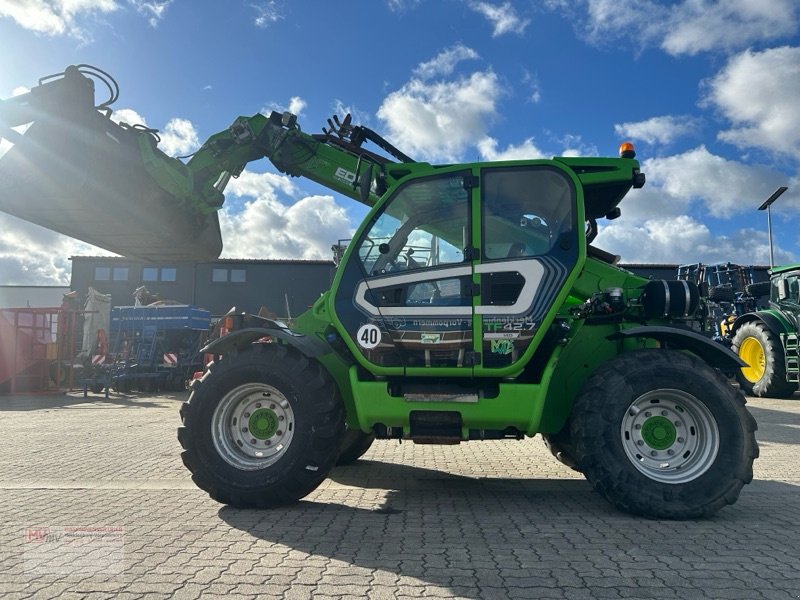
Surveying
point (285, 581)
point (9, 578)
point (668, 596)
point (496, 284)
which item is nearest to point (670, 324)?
point (496, 284)

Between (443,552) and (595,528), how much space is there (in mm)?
1164

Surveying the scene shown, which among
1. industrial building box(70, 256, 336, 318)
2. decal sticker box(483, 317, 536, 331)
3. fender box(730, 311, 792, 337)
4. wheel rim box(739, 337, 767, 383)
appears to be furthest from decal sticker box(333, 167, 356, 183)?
industrial building box(70, 256, 336, 318)

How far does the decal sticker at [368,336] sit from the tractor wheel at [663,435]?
5.21 feet

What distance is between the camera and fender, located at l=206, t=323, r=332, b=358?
180 inches

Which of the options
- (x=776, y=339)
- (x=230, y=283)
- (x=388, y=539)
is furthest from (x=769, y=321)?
(x=230, y=283)

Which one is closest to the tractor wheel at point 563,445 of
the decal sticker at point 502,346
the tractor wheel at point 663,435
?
the tractor wheel at point 663,435

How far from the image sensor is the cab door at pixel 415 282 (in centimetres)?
446

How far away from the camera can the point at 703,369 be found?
14.1 ft

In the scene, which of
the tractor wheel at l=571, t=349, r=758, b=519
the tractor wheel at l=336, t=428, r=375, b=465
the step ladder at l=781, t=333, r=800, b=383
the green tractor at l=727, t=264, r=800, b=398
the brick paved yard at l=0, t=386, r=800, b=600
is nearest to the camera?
the brick paved yard at l=0, t=386, r=800, b=600

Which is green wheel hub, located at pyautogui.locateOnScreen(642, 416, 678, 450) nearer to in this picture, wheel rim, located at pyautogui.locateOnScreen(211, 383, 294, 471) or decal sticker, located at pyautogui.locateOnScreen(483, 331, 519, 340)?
decal sticker, located at pyautogui.locateOnScreen(483, 331, 519, 340)

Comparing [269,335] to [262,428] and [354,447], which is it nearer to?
[262,428]

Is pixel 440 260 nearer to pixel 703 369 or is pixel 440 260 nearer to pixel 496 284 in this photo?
pixel 496 284

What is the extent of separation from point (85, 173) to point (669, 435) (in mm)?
5952

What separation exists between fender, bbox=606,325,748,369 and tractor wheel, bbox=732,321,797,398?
8974 mm
